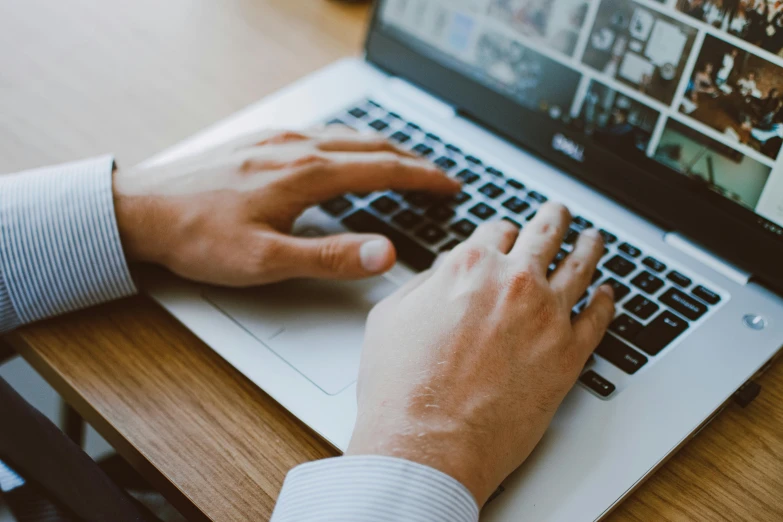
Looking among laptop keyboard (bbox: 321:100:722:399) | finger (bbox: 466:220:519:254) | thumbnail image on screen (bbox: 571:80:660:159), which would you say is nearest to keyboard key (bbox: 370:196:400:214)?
laptop keyboard (bbox: 321:100:722:399)

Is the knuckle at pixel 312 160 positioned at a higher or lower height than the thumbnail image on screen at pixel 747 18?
lower

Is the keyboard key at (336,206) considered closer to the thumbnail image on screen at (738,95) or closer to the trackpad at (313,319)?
the trackpad at (313,319)

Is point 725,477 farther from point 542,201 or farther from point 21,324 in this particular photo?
point 21,324

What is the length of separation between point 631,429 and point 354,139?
0.38 meters

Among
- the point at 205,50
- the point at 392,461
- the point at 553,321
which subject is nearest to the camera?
the point at 392,461

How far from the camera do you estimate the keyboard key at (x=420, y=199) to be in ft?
2.51

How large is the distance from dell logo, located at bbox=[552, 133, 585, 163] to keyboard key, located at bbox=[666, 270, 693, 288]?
0.52ft

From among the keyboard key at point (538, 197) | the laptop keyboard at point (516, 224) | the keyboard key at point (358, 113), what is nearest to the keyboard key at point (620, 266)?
the laptop keyboard at point (516, 224)

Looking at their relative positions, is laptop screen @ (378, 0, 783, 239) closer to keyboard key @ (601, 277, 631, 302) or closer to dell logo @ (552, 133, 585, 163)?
dell logo @ (552, 133, 585, 163)

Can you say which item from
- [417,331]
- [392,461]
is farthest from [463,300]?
[392,461]

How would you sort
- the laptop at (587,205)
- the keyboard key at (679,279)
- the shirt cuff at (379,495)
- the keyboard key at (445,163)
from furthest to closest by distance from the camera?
the keyboard key at (445,163) < the keyboard key at (679,279) < the laptop at (587,205) < the shirt cuff at (379,495)

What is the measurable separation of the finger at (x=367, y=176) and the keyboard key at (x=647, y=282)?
0.20 m

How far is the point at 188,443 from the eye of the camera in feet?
1.90

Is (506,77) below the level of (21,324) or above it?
above
